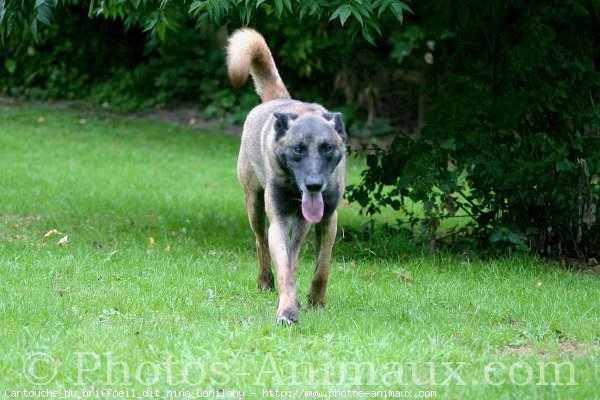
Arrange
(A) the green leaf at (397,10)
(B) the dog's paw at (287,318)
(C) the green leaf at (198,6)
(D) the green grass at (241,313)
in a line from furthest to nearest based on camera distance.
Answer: (C) the green leaf at (198,6) < (A) the green leaf at (397,10) < (B) the dog's paw at (287,318) < (D) the green grass at (241,313)

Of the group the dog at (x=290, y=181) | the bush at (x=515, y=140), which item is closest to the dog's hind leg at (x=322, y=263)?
the dog at (x=290, y=181)

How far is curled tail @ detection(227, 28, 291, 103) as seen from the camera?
731cm

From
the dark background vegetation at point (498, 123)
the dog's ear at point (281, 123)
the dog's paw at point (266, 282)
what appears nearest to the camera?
the dog's ear at point (281, 123)

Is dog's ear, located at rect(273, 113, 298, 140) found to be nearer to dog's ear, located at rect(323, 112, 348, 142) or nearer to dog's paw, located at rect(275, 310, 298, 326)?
dog's ear, located at rect(323, 112, 348, 142)

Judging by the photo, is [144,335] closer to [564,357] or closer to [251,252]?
Answer: [564,357]

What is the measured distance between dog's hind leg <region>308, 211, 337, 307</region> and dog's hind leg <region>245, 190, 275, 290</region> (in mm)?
871

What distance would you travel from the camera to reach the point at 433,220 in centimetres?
924

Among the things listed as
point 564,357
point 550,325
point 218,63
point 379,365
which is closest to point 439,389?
point 379,365

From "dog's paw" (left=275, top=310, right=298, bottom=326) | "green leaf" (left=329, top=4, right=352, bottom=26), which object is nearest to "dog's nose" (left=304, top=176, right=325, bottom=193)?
"dog's paw" (left=275, top=310, right=298, bottom=326)

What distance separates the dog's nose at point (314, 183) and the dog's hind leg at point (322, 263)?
680mm

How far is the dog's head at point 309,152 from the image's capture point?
6.20m

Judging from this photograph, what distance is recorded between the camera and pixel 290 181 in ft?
21.7

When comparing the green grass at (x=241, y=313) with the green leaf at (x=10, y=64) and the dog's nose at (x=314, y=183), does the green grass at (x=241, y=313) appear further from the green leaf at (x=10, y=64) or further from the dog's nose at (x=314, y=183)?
the green leaf at (x=10, y=64)

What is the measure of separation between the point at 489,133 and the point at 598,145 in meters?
1.08
